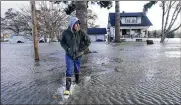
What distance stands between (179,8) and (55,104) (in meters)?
36.1

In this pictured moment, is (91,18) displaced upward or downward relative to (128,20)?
upward

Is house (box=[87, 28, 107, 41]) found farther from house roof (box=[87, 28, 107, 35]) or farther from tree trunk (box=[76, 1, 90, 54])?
tree trunk (box=[76, 1, 90, 54])

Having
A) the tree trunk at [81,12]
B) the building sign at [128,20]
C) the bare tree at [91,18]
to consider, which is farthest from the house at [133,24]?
the tree trunk at [81,12]

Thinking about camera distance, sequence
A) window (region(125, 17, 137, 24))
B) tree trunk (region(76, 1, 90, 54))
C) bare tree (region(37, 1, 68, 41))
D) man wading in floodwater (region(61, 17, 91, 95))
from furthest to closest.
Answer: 1. window (region(125, 17, 137, 24))
2. bare tree (region(37, 1, 68, 41))
3. tree trunk (region(76, 1, 90, 54))
4. man wading in floodwater (region(61, 17, 91, 95))

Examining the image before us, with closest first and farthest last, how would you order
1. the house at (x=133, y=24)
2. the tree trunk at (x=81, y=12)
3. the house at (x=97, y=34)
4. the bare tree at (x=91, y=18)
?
the tree trunk at (x=81, y=12) < the house at (x=133, y=24) < the bare tree at (x=91, y=18) < the house at (x=97, y=34)

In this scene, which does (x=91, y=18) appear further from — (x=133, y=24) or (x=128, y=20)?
(x=133, y=24)

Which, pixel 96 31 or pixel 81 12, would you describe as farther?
pixel 96 31

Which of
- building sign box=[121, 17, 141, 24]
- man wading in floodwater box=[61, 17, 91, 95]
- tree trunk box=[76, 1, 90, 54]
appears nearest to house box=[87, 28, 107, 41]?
building sign box=[121, 17, 141, 24]

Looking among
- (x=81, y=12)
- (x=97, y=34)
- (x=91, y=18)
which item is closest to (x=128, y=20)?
(x=97, y=34)

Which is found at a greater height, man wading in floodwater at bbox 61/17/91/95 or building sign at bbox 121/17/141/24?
building sign at bbox 121/17/141/24

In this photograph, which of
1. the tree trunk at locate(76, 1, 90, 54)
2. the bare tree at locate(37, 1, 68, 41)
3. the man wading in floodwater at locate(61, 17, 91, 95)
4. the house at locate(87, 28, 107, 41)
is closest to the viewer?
the man wading in floodwater at locate(61, 17, 91, 95)

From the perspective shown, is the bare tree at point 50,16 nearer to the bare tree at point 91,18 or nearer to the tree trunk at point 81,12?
the bare tree at point 91,18

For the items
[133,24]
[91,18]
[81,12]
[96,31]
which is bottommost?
[96,31]

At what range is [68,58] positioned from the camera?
6461mm
